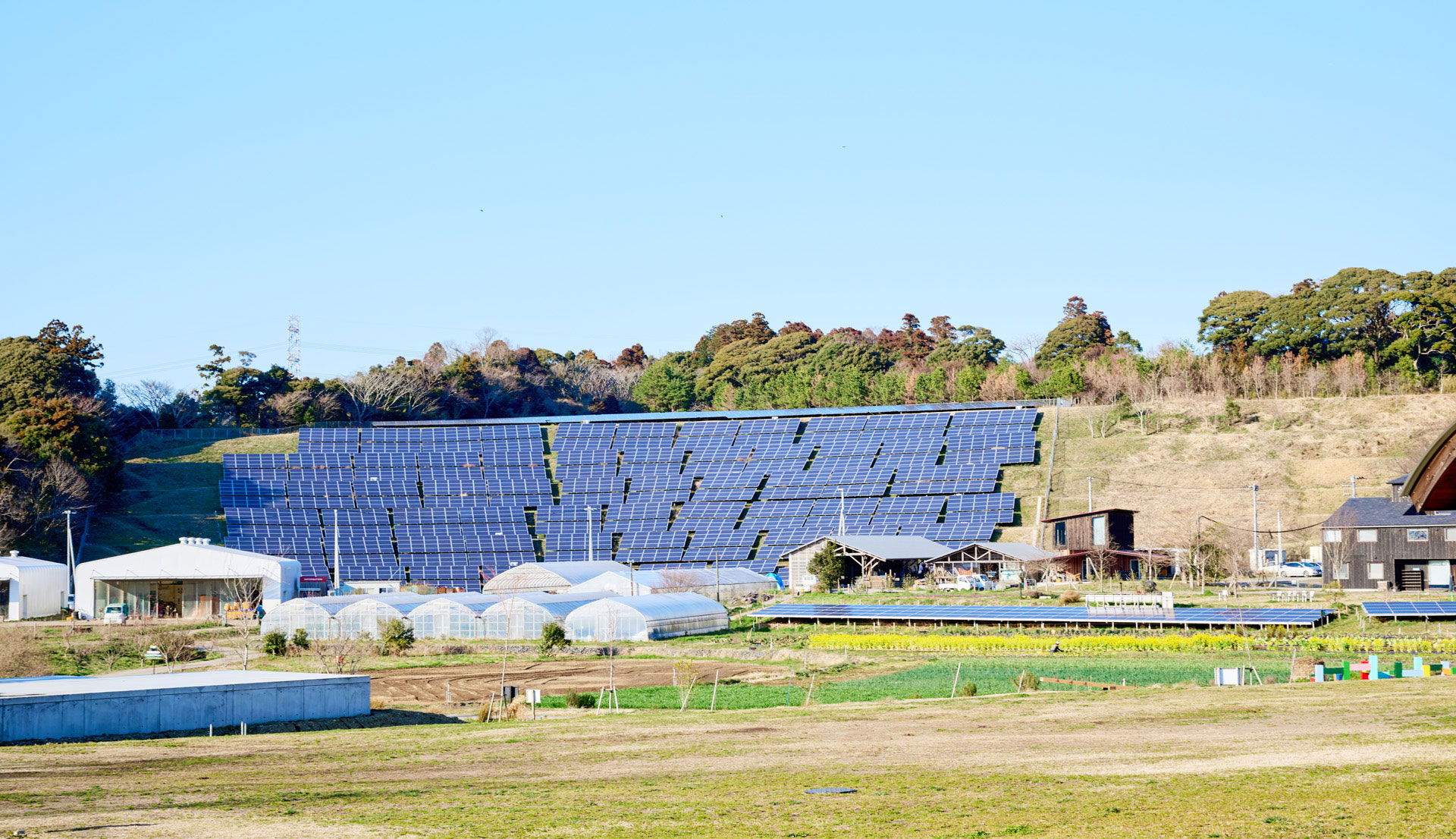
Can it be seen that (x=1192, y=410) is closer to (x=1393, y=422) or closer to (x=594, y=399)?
(x=1393, y=422)

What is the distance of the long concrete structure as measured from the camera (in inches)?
950

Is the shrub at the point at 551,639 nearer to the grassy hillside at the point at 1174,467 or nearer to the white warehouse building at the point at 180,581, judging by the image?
A: the white warehouse building at the point at 180,581

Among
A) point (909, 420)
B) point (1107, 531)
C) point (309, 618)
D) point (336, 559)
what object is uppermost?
point (909, 420)

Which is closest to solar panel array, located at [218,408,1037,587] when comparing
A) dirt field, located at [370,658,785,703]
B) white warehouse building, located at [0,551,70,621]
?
white warehouse building, located at [0,551,70,621]

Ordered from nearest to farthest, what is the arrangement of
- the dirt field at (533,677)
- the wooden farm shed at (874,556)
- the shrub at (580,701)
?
the shrub at (580,701) → the dirt field at (533,677) → the wooden farm shed at (874,556)

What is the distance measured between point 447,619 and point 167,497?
127 ft

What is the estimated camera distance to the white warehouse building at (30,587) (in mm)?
59094

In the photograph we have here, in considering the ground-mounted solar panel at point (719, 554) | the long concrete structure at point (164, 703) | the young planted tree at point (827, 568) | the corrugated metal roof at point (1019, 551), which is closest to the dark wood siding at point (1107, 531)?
the corrugated metal roof at point (1019, 551)

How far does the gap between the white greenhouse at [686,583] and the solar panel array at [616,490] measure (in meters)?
5.88

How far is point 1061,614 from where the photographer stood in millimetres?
49219

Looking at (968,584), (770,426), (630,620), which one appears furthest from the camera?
(770,426)

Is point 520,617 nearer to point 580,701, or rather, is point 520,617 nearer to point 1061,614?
point 580,701

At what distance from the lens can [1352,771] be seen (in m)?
14.3

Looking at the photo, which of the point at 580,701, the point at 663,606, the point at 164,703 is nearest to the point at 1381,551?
the point at 663,606
